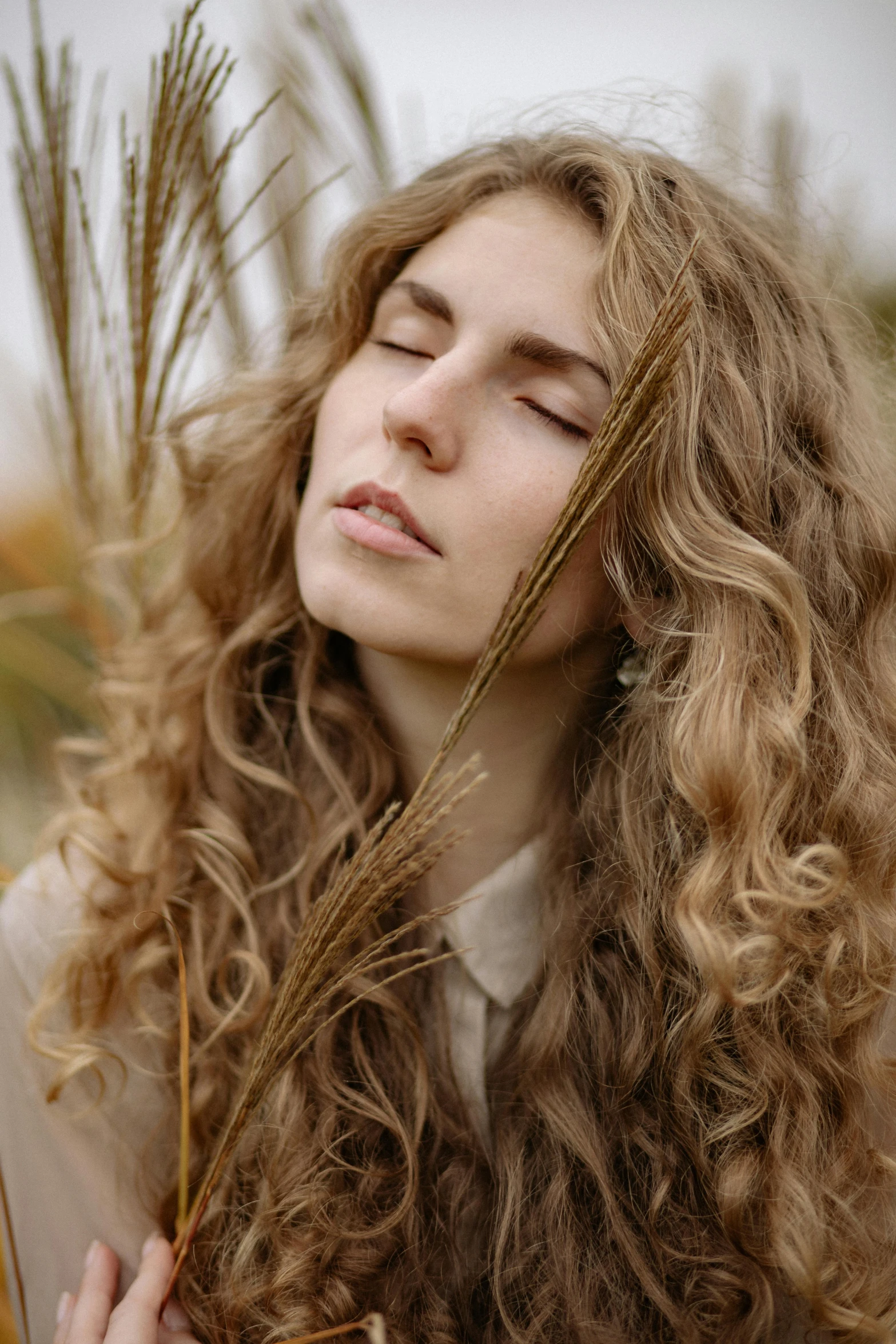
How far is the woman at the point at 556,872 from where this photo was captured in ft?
3.64

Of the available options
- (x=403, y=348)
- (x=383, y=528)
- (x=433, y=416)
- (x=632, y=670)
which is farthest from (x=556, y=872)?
(x=403, y=348)

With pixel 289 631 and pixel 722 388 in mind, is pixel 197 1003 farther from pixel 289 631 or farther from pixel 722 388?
pixel 722 388

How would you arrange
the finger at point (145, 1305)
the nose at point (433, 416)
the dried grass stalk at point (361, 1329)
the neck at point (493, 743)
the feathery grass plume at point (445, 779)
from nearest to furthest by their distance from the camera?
the dried grass stalk at point (361, 1329) → the feathery grass plume at point (445, 779) → the finger at point (145, 1305) → the nose at point (433, 416) → the neck at point (493, 743)

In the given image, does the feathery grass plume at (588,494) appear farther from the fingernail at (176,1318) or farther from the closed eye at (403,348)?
the fingernail at (176,1318)

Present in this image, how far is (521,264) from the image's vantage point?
1.19 m

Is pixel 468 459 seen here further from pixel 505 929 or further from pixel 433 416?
pixel 505 929

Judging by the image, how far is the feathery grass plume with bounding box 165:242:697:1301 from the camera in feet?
2.43

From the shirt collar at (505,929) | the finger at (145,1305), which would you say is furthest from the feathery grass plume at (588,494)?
the finger at (145,1305)

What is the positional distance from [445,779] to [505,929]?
0.63 metres

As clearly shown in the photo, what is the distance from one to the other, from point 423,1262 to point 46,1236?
48 centimetres

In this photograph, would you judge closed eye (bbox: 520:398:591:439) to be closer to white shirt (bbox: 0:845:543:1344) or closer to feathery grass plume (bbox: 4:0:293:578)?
feathery grass plume (bbox: 4:0:293:578)

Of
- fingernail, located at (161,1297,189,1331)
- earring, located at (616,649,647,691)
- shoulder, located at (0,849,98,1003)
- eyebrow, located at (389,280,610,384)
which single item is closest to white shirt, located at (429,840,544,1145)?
earring, located at (616,649,647,691)

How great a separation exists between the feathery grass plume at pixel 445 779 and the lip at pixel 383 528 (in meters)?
0.36

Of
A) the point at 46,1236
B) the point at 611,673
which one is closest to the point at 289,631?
the point at 611,673
